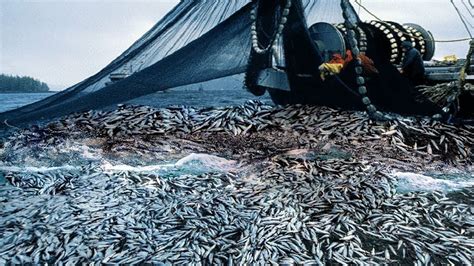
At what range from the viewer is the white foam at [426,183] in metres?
5.98

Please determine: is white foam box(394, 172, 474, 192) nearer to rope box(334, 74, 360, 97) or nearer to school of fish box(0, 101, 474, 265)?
school of fish box(0, 101, 474, 265)

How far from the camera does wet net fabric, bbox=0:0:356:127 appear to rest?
7672mm

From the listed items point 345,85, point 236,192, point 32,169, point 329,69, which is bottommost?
point 236,192

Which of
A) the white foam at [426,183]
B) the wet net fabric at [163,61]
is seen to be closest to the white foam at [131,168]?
the wet net fabric at [163,61]

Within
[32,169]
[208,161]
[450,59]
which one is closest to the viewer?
[32,169]

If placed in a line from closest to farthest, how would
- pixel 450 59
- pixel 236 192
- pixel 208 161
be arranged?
1. pixel 236 192
2. pixel 208 161
3. pixel 450 59

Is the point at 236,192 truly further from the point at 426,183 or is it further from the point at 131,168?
the point at 426,183

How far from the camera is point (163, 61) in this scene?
7699mm

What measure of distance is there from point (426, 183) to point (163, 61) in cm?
487

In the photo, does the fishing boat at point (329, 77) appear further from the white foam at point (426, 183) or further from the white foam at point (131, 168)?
the white foam at point (131, 168)

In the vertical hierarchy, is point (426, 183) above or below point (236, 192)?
below

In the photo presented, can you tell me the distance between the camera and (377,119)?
27.0ft

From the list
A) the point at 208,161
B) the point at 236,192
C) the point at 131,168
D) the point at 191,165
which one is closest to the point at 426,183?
the point at 236,192

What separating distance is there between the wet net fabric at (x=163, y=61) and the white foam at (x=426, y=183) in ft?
13.7
